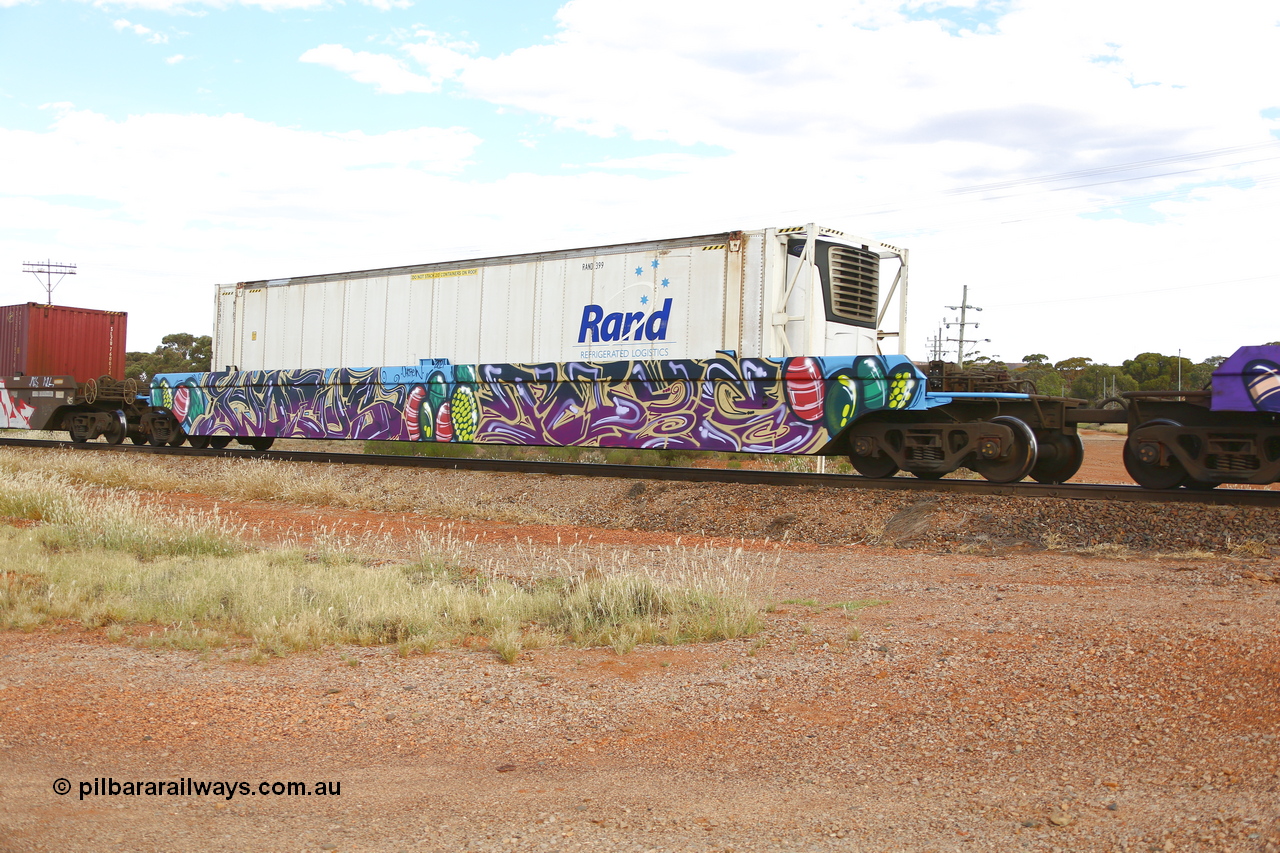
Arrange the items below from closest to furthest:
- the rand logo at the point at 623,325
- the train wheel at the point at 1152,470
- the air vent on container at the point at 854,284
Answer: the train wheel at the point at 1152,470, the air vent on container at the point at 854,284, the rand logo at the point at 623,325

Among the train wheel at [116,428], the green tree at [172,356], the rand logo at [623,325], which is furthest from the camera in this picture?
the green tree at [172,356]

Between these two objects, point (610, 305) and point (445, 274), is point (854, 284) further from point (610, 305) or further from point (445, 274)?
point (445, 274)

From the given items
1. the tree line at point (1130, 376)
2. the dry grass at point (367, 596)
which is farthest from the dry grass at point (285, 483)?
the tree line at point (1130, 376)

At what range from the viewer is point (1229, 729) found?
3922 millimetres

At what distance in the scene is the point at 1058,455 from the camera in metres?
11.3

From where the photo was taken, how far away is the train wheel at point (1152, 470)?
9.81 m

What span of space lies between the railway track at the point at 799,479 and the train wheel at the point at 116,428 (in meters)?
1.85

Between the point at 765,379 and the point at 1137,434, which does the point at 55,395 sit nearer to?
the point at 765,379

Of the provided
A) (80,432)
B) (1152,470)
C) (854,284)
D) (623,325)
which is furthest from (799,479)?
(80,432)

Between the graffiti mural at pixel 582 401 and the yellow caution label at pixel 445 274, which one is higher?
the yellow caution label at pixel 445 274

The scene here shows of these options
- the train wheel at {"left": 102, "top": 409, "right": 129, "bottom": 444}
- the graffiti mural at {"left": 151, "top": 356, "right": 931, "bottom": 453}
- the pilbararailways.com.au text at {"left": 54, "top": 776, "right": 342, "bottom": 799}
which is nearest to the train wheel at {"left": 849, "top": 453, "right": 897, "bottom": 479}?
the graffiti mural at {"left": 151, "top": 356, "right": 931, "bottom": 453}

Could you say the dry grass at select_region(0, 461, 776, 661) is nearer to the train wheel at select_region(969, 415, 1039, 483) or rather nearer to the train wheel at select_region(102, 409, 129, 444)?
the train wheel at select_region(969, 415, 1039, 483)

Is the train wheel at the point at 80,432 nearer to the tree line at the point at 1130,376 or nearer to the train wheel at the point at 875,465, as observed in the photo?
the train wheel at the point at 875,465

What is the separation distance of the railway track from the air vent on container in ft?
7.28
